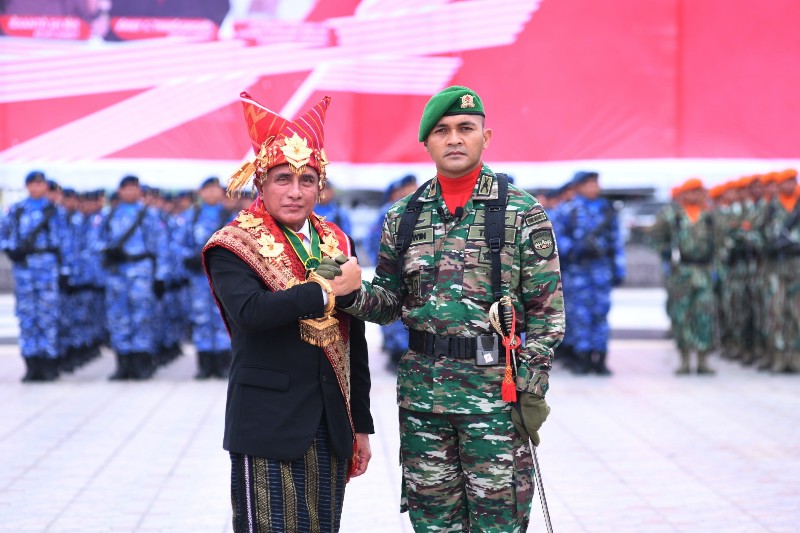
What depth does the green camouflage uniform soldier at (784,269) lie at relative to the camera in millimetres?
11789

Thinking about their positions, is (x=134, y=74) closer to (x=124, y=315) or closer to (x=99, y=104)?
(x=99, y=104)

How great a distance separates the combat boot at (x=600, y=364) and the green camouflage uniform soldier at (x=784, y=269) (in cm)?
187

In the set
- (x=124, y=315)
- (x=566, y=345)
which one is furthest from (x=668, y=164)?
(x=124, y=315)

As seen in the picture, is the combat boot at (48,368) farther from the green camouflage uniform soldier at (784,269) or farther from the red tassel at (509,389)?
the red tassel at (509,389)

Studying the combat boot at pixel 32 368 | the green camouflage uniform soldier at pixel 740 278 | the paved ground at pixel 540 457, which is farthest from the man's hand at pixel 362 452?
the green camouflage uniform soldier at pixel 740 278

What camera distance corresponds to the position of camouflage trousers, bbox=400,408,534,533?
153 inches

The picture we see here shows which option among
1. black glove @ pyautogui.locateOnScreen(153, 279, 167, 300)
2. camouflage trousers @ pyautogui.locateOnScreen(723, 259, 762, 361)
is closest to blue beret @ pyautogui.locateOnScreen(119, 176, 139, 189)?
black glove @ pyautogui.locateOnScreen(153, 279, 167, 300)

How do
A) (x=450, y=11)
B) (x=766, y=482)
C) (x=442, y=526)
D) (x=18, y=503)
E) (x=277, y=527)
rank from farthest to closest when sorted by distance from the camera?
1. (x=450, y=11)
2. (x=766, y=482)
3. (x=18, y=503)
4. (x=442, y=526)
5. (x=277, y=527)

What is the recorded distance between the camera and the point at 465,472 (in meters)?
3.94

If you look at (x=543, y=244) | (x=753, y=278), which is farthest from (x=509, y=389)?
(x=753, y=278)

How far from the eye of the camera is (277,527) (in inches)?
146

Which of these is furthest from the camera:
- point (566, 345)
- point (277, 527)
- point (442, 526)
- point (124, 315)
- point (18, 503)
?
point (566, 345)

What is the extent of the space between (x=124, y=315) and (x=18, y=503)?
5.49m

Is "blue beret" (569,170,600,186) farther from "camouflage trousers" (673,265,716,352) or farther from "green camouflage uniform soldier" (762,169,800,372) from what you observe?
"green camouflage uniform soldier" (762,169,800,372)
